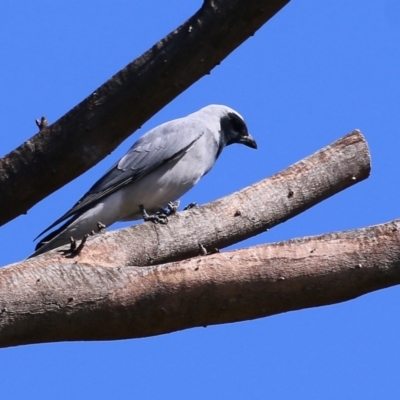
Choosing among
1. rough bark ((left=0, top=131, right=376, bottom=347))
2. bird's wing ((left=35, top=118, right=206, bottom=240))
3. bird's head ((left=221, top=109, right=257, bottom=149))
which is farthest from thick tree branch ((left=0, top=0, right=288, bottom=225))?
bird's head ((left=221, top=109, right=257, bottom=149))

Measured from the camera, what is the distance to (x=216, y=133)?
796cm

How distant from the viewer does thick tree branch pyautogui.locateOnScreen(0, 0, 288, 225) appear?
4.22 meters

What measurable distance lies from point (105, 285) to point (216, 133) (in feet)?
14.1

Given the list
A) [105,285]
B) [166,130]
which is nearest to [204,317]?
[105,285]

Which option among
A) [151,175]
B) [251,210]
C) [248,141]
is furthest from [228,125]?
[251,210]

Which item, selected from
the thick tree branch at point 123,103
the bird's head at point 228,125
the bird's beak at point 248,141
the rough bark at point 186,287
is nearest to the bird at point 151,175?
the bird's head at point 228,125

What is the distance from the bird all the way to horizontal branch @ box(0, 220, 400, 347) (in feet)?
9.10

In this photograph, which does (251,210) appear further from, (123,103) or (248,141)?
(248,141)

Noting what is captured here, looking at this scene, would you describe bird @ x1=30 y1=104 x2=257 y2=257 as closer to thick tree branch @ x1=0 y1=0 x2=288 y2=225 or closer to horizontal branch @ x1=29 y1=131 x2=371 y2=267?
horizontal branch @ x1=29 y1=131 x2=371 y2=267

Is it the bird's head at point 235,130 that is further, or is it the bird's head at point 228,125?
the bird's head at point 235,130

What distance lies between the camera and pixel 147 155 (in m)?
7.44

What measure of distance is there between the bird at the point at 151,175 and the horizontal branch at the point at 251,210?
74.6 inches

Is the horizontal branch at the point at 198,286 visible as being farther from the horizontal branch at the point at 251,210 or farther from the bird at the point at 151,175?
the bird at the point at 151,175

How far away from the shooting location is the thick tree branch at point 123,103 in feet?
13.9
